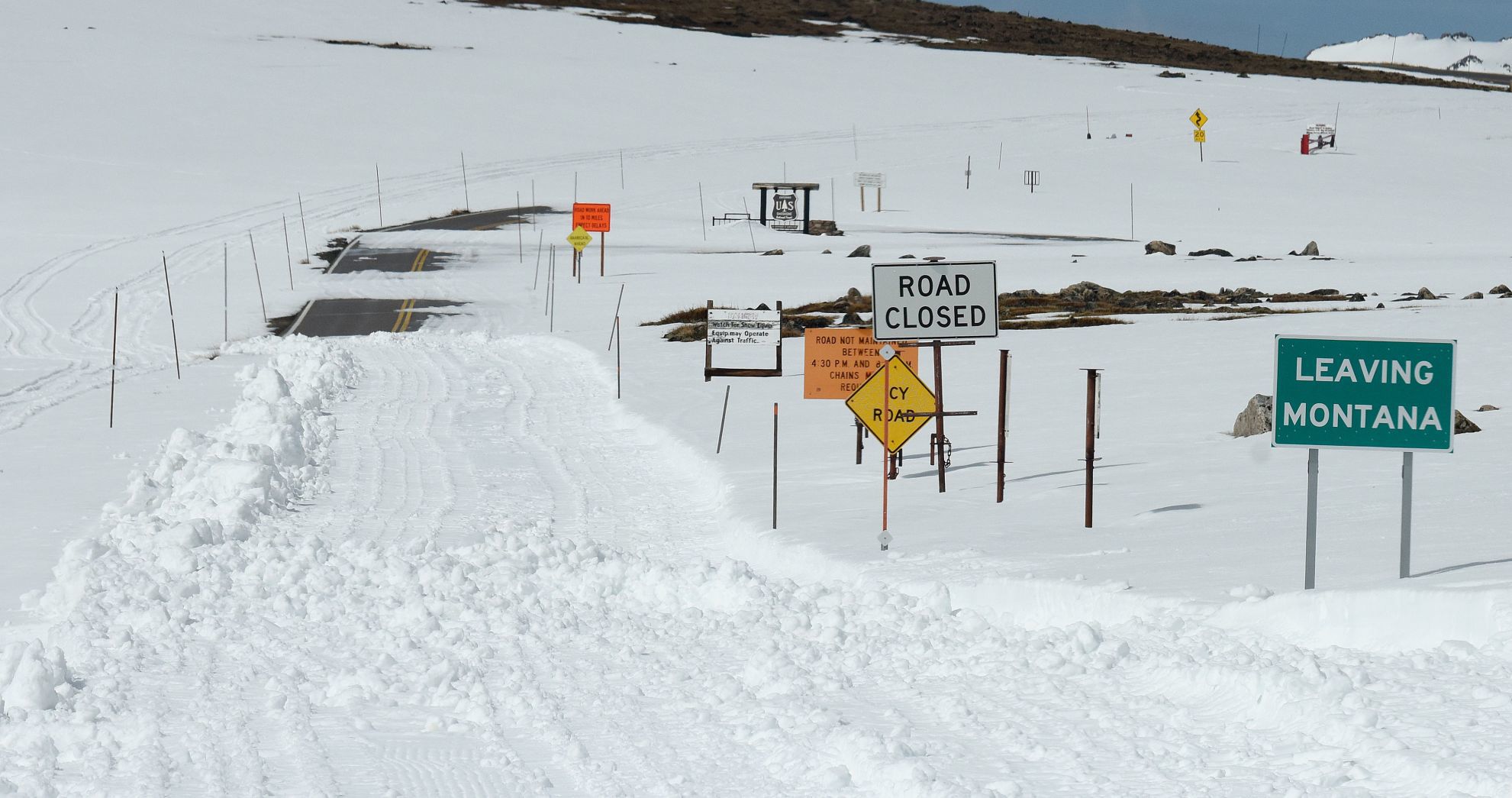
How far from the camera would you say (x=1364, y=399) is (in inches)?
318

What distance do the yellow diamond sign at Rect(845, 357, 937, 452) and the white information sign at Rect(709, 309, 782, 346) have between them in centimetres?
696

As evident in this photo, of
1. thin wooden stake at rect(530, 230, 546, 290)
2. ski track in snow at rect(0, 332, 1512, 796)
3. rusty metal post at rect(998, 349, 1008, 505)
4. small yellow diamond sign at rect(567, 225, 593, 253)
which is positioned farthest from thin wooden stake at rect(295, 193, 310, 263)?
rusty metal post at rect(998, 349, 1008, 505)

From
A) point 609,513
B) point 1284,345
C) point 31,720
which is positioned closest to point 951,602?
point 1284,345

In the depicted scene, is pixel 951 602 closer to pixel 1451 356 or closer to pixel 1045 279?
pixel 1451 356

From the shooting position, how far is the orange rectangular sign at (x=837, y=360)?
14648 mm

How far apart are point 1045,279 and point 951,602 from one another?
32.3 m

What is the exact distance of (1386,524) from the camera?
10062mm

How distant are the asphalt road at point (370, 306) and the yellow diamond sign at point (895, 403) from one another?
2149 cm

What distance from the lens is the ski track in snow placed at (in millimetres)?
6121

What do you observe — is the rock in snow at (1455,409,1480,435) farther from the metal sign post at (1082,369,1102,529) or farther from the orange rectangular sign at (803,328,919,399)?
the orange rectangular sign at (803,328,919,399)

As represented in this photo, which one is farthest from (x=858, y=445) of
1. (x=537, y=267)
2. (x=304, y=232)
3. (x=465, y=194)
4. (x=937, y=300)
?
(x=465, y=194)

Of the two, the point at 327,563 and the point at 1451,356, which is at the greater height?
the point at 1451,356

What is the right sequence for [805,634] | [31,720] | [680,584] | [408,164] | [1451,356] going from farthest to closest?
[408,164] → [680,584] → [805,634] → [1451,356] → [31,720]

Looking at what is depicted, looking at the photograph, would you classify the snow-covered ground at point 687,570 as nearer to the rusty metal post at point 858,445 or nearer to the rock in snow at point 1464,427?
the rusty metal post at point 858,445
